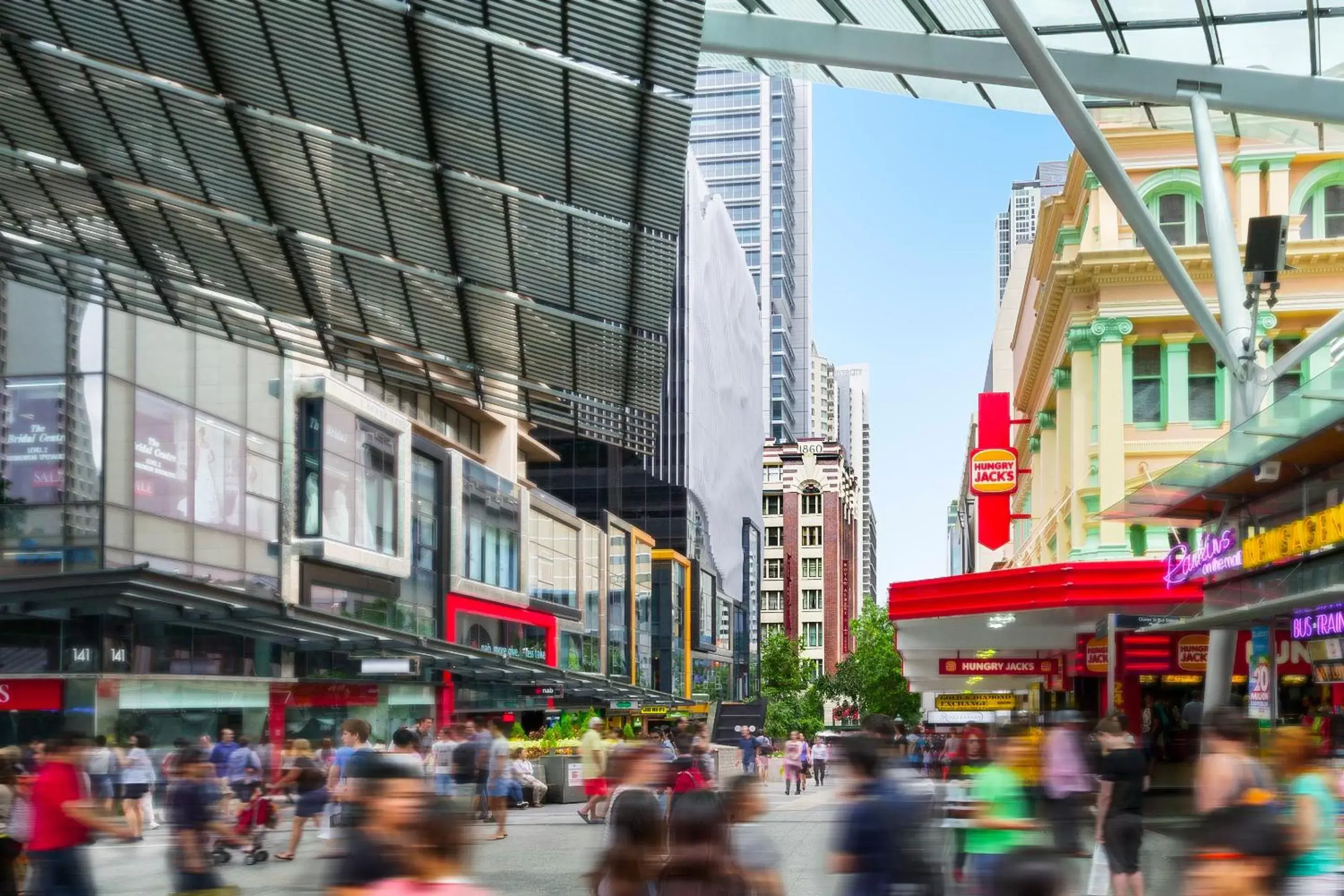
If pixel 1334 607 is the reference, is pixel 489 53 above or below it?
above

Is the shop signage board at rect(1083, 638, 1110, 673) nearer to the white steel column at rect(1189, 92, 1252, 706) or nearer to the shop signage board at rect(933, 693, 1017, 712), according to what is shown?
the white steel column at rect(1189, 92, 1252, 706)

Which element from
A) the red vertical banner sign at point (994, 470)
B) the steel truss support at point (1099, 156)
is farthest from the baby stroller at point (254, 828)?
the red vertical banner sign at point (994, 470)

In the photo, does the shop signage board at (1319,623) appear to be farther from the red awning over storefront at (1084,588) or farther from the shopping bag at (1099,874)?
the red awning over storefront at (1084,588)

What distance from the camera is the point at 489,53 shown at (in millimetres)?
17109

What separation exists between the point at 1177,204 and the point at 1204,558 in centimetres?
1403

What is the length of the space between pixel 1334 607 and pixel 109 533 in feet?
73.1

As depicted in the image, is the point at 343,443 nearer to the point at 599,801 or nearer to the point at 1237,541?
the point at 599,801

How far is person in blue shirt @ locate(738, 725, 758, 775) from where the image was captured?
38.9m

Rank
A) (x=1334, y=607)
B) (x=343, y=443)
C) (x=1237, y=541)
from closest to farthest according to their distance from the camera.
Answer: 1. (x=1334, y=607)
2. (x=1237, y=541)
3. (x=343, y=443)

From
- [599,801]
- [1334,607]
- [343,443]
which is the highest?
[343,443]

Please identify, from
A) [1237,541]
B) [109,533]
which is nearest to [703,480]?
[109,533]

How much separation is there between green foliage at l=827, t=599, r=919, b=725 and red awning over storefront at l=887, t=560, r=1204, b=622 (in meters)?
92.2

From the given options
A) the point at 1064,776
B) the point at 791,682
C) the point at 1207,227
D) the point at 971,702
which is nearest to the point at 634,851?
the point at 1064,776

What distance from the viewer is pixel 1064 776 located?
538 inches
